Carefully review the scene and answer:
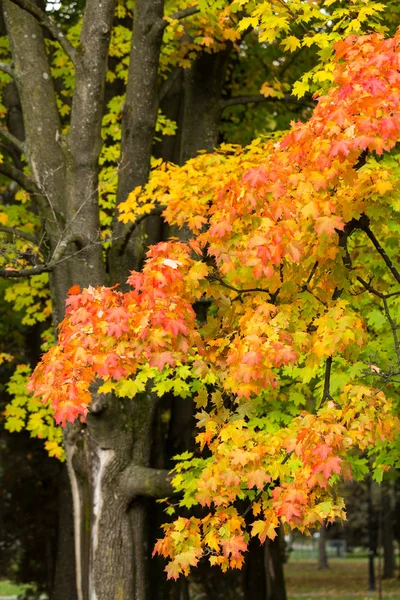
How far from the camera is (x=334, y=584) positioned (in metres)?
32.2

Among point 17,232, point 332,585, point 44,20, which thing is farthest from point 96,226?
point 332,585

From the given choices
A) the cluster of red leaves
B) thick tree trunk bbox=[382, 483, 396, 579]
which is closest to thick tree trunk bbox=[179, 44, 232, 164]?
the cluster of red leaves

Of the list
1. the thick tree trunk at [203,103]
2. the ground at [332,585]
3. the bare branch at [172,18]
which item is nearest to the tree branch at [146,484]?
the thick tree trunk at [203,103]

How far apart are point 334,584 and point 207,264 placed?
27047mm

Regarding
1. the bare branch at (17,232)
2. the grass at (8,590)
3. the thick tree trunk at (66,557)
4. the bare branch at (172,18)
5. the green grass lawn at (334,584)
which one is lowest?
the green grass lawn at (334,584)

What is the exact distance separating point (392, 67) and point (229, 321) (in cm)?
230

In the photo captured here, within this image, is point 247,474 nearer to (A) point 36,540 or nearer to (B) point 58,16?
(B) point 58,16

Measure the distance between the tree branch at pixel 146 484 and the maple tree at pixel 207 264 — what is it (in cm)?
3

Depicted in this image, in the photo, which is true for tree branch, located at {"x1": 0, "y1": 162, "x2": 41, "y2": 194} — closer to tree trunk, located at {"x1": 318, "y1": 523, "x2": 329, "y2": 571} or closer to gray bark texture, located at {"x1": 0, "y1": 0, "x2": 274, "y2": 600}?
gray bark texture, located at {"x1": 0, "y1": 0, "x2": 274, "y2": 600}

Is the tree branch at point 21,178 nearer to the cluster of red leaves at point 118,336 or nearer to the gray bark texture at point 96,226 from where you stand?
the gray bark texture at point 96,226

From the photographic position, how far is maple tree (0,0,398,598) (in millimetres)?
6059

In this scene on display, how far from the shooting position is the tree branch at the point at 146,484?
10.6 metres

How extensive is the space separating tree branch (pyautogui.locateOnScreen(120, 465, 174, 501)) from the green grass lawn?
1660cm

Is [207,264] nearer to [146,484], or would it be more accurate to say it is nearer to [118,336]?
[118,336]
